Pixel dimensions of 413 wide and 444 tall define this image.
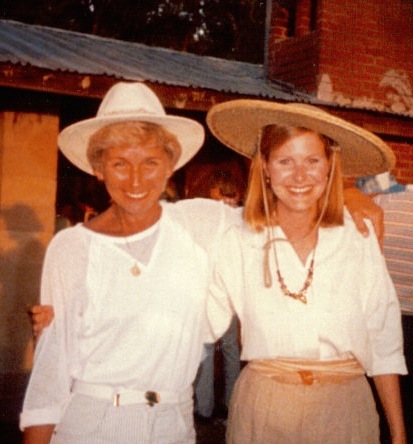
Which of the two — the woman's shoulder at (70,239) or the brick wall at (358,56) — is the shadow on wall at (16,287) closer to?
the woman's shoulder at (70,239)

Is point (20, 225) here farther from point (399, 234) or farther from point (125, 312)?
point (125, 312)

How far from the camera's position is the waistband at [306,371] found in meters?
2.25

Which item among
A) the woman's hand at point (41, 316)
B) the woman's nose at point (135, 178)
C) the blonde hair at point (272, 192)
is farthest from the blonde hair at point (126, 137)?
the woman's hand at point (41, 316)

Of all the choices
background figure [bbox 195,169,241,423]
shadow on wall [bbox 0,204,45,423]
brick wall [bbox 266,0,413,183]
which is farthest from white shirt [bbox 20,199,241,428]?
brick wall [bbox 266,0,413,183]

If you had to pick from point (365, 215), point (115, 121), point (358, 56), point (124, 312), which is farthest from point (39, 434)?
point (358, 56)

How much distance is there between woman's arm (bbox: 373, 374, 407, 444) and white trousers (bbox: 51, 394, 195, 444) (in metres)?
0.79

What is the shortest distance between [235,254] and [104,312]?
1.80ft

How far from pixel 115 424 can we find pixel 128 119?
1.10m

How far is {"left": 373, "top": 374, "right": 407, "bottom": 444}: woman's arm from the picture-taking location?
2365mm

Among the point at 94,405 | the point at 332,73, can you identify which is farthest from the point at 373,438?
the point at 332,73

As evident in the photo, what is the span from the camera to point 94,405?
219 centimetres

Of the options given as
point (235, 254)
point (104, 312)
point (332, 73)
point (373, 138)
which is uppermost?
point (332, 73)

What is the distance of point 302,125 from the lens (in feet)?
7.94

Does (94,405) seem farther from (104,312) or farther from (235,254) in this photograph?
(235,254)
